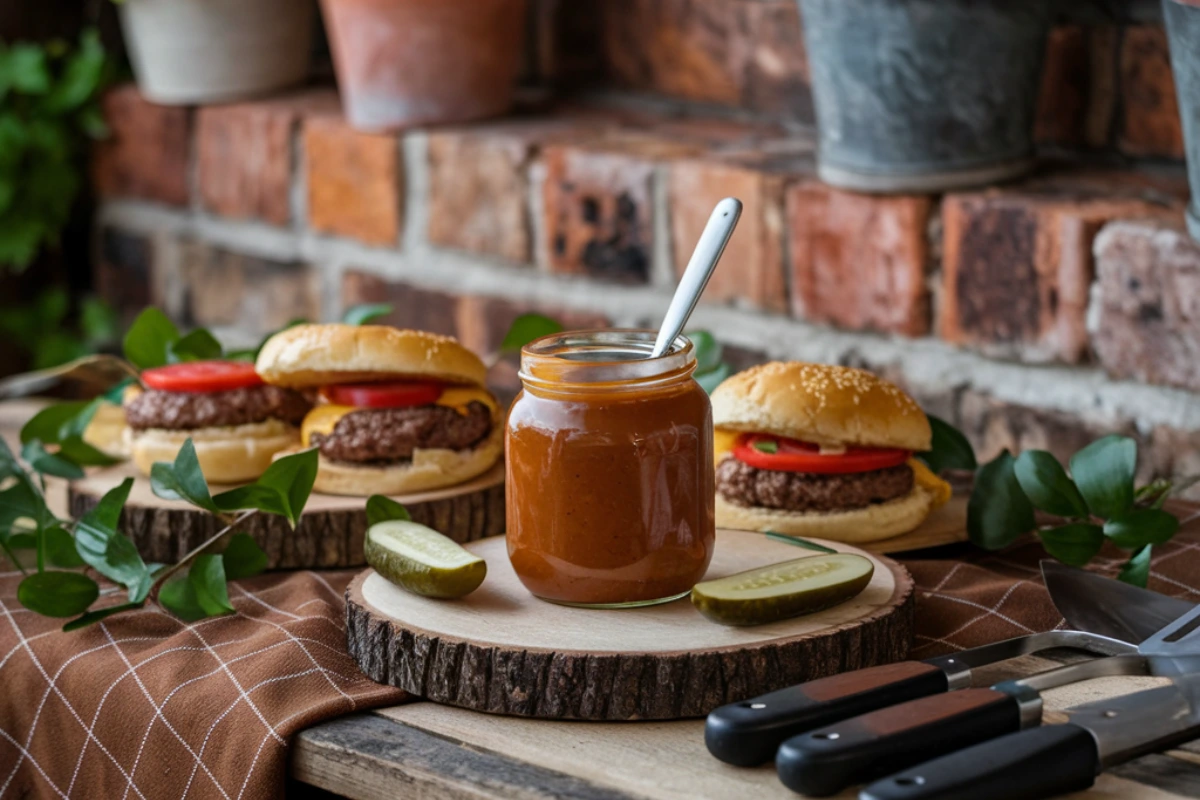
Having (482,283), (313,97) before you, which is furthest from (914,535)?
(313,97)

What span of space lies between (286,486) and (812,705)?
54cm

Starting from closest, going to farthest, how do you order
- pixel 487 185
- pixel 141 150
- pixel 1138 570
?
pixel 1138 570
pixel 487 185
pixel 141 150

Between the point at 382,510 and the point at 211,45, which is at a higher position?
the point at 211,45

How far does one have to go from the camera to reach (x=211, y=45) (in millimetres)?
2617

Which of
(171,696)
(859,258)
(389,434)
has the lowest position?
(171,696)

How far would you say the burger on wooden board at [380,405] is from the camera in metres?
1.48

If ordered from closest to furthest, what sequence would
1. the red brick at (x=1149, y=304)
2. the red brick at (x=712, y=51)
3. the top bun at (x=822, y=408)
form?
the top bun at (x=822, y=408)
the red brick at (x=1149, y=304)
the red brick at (x=712, y=51)

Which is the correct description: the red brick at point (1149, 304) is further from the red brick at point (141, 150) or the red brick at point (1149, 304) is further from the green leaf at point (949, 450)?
the red brick at point (141, 150)

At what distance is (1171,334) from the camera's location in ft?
5.28

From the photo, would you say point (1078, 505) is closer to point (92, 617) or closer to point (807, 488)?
Result: point (807, 488)

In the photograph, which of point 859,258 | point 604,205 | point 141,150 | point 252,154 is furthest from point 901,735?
point 141,150

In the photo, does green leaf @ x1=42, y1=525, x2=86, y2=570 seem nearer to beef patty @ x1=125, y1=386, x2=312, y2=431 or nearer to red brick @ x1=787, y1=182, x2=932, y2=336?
beef patty @ x1=125, y1=386, x2=312, y2=431

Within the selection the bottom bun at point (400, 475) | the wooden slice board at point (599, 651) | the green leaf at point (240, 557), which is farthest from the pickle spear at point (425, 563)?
the bottom bun at point (400, 475)

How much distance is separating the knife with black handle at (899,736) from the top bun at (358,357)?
0.67m
